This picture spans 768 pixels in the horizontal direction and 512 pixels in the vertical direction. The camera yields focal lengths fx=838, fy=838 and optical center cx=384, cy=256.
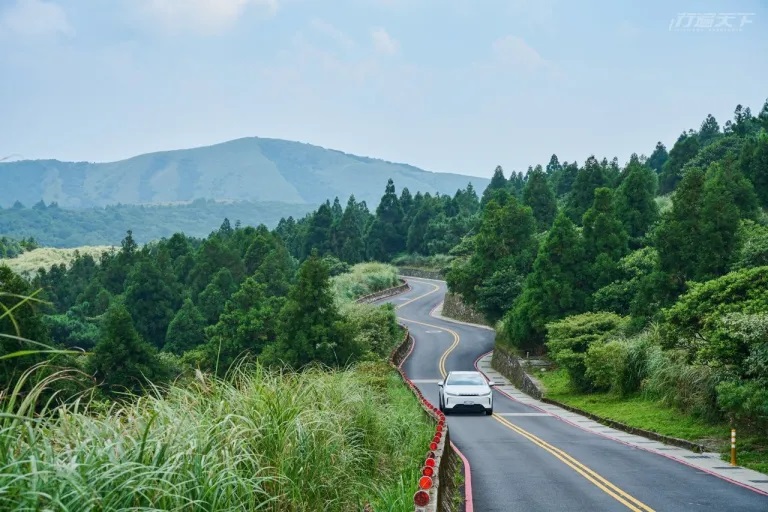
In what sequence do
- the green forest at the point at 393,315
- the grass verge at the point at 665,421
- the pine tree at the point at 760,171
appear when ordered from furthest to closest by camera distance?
the pine tree at the point at 760,171 → the grass verge at the point at 665,421 → the green forest at the point at 393,315

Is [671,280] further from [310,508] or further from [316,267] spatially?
[310,508]

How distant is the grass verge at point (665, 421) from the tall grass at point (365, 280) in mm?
48617

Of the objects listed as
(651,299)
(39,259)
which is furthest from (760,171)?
(39,259)

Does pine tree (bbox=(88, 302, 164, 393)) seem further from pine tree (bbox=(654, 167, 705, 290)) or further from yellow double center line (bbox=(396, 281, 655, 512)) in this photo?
pine tree (bbox=(654, 167, 705, 290))

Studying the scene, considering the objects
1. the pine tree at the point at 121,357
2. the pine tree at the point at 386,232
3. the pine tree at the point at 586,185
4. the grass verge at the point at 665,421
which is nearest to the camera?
the grass verge at the point at 665,421

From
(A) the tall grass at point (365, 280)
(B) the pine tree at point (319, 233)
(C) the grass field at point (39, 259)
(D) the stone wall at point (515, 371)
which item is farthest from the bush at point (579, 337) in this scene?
(C) the grass field at point (39, 259)

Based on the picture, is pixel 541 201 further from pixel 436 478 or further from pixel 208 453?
pixel 208 453

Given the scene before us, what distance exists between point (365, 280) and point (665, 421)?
68.7 metres

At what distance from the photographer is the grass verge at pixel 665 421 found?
62.5 feet

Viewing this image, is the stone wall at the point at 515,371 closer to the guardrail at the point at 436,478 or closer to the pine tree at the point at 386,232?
the guardrail at the point at 436,478

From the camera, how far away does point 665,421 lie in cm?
2475

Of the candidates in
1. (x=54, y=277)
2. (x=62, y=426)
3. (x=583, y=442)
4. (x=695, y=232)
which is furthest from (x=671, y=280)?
(x=54, y=277)

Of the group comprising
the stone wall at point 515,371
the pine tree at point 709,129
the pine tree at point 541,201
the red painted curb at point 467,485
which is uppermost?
the pine tree at point 709,129

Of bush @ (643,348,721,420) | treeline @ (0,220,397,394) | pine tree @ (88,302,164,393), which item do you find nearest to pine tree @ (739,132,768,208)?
treeline @ (0,220,397,394)
